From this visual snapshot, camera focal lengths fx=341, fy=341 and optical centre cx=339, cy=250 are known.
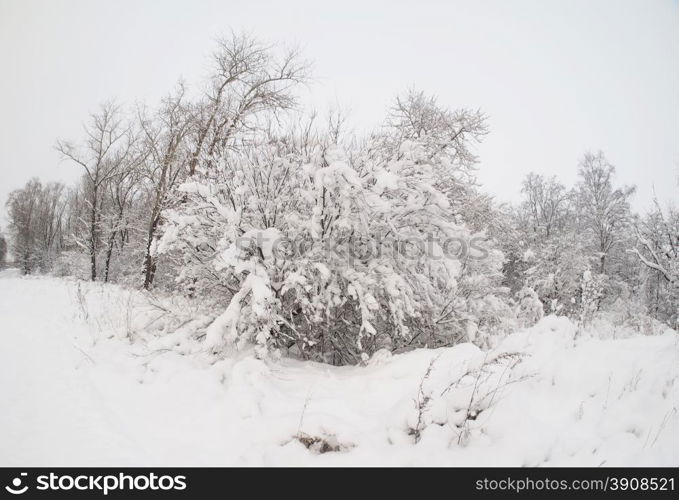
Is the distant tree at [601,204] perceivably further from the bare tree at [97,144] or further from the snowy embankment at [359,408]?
the bare tree at [97,144]

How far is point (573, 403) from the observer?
9.64 feet

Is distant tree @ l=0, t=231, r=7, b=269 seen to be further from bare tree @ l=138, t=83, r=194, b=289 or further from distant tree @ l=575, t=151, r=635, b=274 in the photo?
distant tree @ l=575, t=151, r=635, b=274

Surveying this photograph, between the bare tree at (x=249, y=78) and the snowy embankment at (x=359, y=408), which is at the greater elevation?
the bare tree at (x=249, y=78)

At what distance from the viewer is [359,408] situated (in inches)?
134

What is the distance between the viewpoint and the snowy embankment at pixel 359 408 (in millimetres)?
2557

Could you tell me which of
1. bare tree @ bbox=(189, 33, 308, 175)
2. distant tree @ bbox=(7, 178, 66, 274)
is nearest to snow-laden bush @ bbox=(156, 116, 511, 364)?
bare tree @ bbox=(189, 33, 308, 175)

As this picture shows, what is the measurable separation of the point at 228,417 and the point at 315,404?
33.1 inches

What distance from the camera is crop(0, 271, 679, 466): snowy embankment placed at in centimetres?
256

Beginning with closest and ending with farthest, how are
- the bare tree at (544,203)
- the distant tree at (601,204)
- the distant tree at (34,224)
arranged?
the distant tree at (601,204), the bare tree at (544,203), the distant tree at (34,224)

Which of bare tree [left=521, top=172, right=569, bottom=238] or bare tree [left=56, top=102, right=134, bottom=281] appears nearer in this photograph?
bare tree [left=56, top=102, right=134, bottom=281]

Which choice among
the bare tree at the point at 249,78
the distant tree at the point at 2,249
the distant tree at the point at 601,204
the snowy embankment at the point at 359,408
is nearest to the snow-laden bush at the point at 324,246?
the snowy embankment at the point at 359,408

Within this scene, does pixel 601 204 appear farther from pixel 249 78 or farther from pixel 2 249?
pixel 2 249
